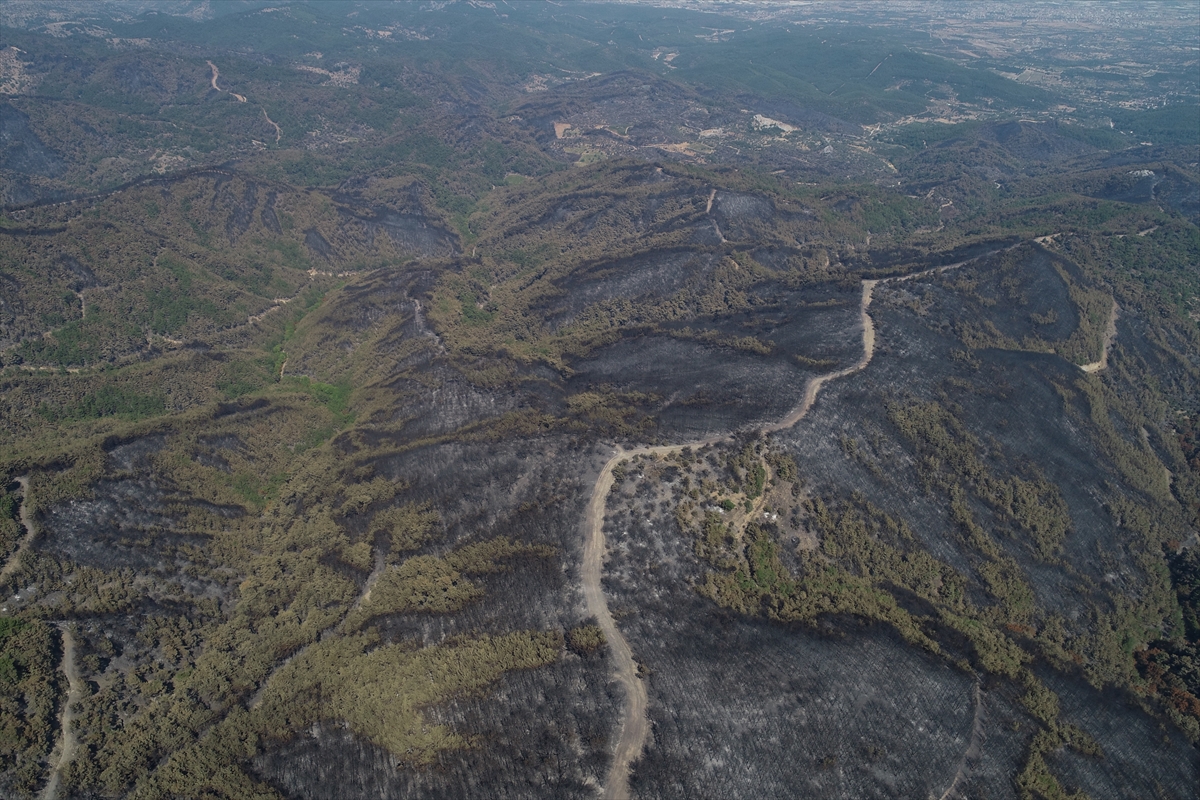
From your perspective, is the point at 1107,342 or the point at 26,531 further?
the point at 1107,342

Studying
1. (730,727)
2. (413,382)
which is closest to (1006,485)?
(730,727)

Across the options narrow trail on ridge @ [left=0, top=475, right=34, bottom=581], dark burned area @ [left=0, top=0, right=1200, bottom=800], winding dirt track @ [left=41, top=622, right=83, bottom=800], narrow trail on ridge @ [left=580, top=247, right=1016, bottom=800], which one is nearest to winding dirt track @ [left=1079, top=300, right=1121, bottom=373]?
dark burned area @ [left=0, top=0, right=1200, bottom=800]

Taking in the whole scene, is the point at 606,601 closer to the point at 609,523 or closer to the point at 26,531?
the point at 609,523

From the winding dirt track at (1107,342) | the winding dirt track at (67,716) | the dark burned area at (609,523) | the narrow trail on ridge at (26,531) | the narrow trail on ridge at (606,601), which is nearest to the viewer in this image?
the winding dirt track at (67,716)

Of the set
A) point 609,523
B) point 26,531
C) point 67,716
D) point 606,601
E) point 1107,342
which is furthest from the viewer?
point 1107,342

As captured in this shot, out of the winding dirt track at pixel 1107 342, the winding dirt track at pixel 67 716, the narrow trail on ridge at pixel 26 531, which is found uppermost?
the winding dirt track at pixel 1107 342

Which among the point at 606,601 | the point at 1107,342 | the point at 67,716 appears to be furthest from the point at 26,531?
the point at 1107,342

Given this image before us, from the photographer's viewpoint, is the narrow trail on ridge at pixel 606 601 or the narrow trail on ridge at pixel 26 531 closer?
the narrow trail on ridge at pixel 606 601

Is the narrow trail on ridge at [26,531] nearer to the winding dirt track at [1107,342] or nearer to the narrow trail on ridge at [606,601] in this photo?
the narrow trail on ridge at [606,601]

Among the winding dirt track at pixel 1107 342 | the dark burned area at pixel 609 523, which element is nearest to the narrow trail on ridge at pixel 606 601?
the dark burned area at pixel 609 523
